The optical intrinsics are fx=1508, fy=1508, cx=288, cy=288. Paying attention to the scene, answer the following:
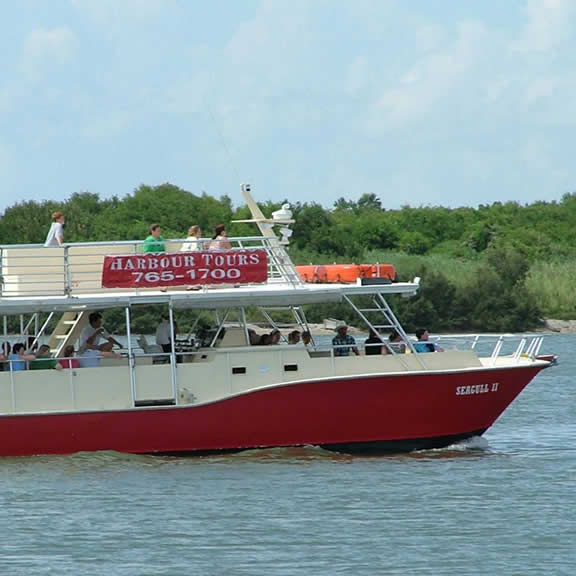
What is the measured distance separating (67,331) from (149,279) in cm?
218

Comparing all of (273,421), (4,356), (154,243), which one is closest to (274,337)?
(273,421)

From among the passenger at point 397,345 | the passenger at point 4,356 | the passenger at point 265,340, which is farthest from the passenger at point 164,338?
the passenger at point 397,345

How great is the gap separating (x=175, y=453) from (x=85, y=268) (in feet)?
9.55

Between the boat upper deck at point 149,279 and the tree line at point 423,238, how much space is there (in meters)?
32.8

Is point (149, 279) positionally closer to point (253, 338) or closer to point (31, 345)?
point (253, 338)

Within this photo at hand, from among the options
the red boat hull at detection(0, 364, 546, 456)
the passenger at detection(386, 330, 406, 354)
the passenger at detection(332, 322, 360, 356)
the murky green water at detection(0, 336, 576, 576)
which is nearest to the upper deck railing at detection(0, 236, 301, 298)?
the passenger at detection(332, 322, 360, 356)

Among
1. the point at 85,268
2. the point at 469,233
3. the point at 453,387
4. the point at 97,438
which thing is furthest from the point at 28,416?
the point at 469,233

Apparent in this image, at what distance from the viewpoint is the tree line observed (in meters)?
62.9

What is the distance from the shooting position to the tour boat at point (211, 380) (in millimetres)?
20406

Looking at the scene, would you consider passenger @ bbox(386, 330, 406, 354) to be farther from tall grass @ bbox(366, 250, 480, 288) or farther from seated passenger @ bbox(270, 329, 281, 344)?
tall grass @ bbox(366, 250, 480, 288)

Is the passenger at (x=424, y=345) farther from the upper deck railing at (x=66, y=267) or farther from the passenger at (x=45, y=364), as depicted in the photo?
the passenger at (x=45, y=364)

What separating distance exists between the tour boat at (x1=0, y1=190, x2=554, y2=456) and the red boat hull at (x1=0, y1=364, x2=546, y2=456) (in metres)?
0.01

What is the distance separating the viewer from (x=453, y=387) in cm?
2086

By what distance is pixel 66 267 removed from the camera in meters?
Answer: 20.5
